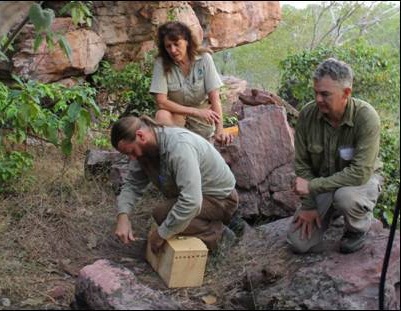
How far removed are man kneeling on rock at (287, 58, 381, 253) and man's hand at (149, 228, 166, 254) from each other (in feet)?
2.65

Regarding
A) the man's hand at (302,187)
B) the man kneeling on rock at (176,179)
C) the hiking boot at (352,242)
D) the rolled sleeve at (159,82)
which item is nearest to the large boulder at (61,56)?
the rolled sleeve at (159,82)

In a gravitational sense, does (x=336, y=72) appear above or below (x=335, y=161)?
above

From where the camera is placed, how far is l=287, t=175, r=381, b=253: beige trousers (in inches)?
138

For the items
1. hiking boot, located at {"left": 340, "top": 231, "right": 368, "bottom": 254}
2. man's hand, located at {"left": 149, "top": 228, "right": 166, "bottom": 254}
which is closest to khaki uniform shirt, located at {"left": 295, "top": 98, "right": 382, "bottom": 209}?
hiking boot, located at {"left": 340, "top": 231, "right": 368, "bottom": 254}

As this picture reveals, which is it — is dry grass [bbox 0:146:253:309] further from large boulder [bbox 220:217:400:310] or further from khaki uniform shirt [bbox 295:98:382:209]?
khaki uniform shirt [bbox 295:98:382:209]

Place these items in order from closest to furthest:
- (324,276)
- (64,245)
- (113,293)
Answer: (113,293), (324,276), (64,245)

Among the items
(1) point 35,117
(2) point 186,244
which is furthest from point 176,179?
(1) point 35,117

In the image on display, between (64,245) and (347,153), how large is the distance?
6.92ft

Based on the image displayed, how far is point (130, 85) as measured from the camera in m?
7.23

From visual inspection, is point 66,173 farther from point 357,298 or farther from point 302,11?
point 302,11

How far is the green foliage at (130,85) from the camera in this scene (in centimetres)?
697

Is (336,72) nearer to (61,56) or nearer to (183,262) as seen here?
(183,262)

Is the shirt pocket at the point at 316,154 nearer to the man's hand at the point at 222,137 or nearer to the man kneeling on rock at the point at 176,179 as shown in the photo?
the man kneeling on rock at the point at 176,179

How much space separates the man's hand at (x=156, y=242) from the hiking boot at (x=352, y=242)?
1.06 metres
